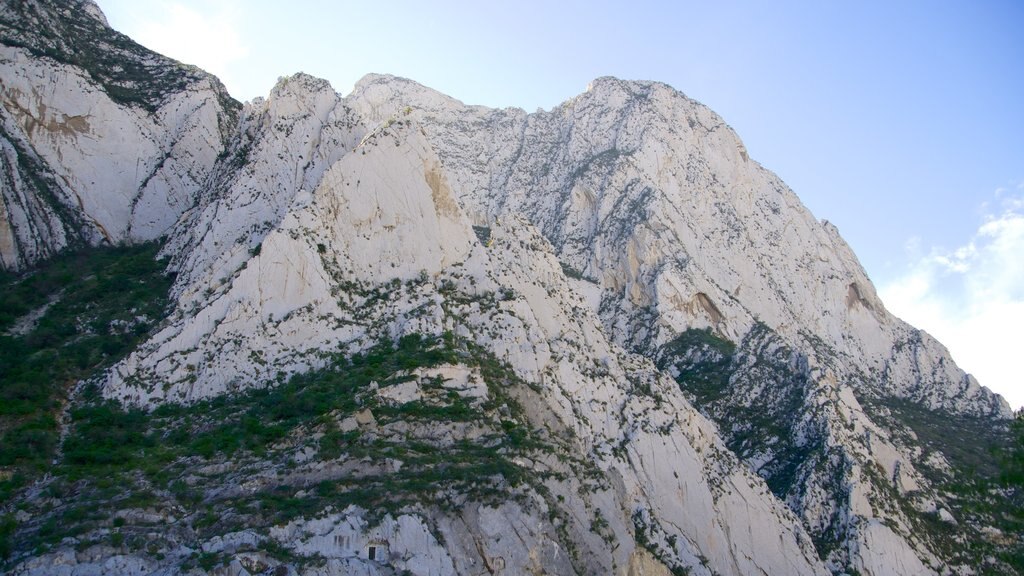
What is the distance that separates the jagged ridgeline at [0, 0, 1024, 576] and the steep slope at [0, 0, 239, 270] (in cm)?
23

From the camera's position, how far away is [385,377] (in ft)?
155

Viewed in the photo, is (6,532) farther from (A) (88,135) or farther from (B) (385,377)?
(A) (88,135)

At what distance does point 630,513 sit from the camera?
177ft

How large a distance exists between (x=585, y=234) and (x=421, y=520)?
61526mm

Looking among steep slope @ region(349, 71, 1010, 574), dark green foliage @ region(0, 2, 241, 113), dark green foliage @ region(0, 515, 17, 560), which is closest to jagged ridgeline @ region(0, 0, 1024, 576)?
dark green foliage @ region(0, 515, 17, 560)

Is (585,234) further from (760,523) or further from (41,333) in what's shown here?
(41,333)

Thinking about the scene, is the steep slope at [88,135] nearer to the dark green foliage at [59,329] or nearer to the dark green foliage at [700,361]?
the dark green foliage at [59,329]

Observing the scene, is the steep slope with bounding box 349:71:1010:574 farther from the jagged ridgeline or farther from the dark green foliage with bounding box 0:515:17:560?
the dark green foliage with bounding box 0:515:17:560

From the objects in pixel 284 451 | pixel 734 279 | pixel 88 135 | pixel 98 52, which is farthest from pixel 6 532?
pixel 734 279

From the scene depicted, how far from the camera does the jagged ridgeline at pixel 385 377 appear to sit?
3806 centimetres

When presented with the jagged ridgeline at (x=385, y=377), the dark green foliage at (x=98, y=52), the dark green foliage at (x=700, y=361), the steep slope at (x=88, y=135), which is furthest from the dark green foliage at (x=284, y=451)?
the dark green foliage at (x=98, y=52)

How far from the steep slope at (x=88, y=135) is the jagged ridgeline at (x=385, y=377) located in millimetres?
226

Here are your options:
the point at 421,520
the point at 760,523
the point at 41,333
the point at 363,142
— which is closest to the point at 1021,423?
the point at 421,520

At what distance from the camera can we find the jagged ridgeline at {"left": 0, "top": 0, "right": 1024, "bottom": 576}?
3806 cm
